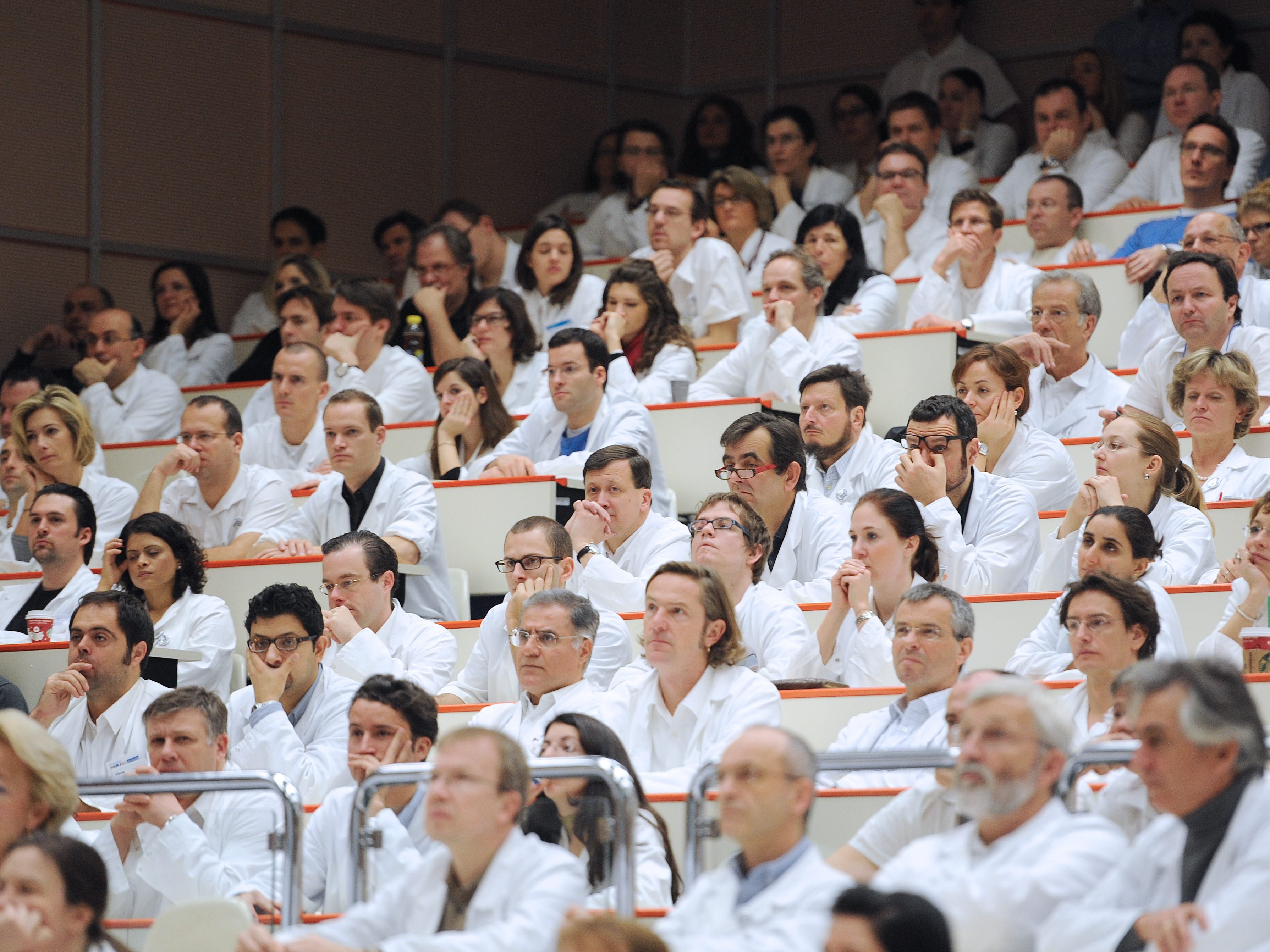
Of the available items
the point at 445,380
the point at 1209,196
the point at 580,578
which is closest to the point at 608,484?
the point at 580,578

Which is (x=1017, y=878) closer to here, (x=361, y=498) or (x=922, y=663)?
(x=922, y=663)

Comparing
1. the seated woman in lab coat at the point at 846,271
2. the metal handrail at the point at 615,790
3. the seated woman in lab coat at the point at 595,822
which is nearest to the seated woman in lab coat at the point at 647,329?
the seated woman in lab coat at the point at 846,271

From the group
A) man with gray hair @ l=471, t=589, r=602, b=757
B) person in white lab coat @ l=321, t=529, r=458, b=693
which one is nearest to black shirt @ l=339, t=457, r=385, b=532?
person in white lab coat @ l=321, t=529, r=458, b=693

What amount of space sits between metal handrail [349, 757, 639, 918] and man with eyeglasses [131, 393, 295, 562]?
2.88m

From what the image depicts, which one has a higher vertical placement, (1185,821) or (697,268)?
(697,268)

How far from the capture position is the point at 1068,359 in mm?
5828

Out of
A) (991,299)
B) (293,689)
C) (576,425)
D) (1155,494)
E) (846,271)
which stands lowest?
(293,689)

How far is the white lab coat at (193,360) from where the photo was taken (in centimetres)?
775

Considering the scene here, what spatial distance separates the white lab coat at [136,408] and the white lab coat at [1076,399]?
3.29 m

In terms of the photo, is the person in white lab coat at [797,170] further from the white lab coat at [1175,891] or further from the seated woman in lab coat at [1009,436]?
the white lab coat at [1175,891]

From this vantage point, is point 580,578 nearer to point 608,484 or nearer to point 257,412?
point 608,484

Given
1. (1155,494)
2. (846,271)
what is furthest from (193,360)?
(1155,494)

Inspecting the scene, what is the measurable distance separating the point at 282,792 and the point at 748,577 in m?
1.72

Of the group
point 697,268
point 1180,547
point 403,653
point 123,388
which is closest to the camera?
point 1180,547
